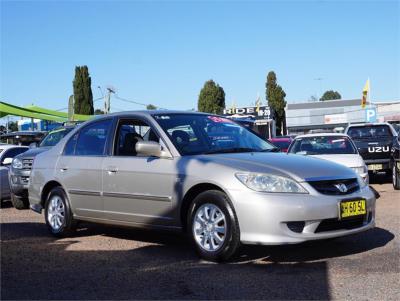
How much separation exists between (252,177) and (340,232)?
105cm

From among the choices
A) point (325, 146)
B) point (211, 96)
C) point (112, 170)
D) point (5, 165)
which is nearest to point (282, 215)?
point (112, 170)

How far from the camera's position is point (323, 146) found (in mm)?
12609

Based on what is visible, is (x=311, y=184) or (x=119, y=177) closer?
(x=311, y=184)

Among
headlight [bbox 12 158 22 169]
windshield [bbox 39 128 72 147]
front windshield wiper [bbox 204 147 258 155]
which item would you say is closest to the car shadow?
front windshield wiper [bbox 204 147 258 155]

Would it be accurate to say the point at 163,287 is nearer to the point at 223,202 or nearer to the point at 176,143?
the point at 223,202

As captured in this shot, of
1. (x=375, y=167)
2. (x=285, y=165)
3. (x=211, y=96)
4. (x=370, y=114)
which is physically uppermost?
(x=211, y=96)

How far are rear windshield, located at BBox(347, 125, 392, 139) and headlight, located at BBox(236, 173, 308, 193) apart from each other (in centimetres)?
1063

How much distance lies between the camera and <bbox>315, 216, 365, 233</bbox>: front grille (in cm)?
552

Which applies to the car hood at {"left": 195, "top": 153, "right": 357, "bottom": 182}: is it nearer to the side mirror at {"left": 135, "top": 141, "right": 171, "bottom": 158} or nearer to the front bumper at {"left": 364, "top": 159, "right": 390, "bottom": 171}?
the side mirror at {"left": 135, "top": 141, "right": 171, "bottom": 158}

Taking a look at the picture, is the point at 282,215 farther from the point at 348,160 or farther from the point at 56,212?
the point at 348,160

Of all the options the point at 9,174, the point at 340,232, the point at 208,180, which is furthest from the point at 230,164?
the point at 9,174

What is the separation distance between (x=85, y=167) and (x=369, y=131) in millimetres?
10480

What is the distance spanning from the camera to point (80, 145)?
24.8 ft

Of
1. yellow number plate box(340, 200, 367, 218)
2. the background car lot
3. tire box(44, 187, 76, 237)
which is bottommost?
the background car lot
